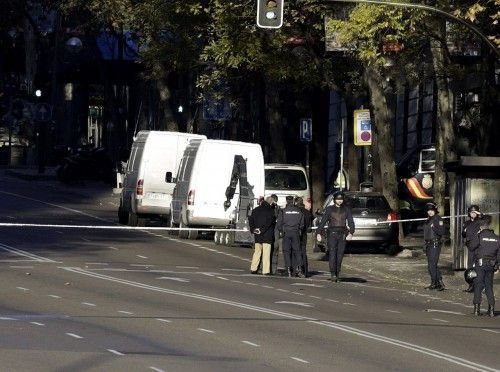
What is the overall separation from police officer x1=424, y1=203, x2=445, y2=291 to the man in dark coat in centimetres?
299

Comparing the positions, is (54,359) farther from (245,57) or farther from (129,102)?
(129,102)

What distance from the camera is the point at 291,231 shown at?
1231 inches

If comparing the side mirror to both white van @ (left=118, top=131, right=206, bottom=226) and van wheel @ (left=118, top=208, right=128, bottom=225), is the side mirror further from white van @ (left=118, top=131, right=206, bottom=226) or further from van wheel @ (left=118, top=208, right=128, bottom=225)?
van wheel @ (left=118, top=208, right=128, bottom=225)

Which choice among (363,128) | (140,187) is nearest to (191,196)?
(140,187)

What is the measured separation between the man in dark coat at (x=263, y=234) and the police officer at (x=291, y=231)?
226 mm

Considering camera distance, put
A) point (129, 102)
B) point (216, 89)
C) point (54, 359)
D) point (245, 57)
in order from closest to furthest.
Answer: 1. point (54, 359)
2. point (245, 57)
3. point (216, 89)
4. point (129, 102)

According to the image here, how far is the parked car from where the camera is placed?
37.4 metres

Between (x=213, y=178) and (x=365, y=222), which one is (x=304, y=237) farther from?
(x=213, y=178)

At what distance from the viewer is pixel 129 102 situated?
99438 mm

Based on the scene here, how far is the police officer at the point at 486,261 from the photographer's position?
2473cm

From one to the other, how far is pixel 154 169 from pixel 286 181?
360 centimetres

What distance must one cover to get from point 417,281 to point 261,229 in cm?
335

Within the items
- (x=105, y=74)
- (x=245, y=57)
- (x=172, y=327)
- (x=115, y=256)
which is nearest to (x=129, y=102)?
(x=105, y=74)

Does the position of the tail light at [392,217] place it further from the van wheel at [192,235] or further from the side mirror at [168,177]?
the side mirror at [168,177]
